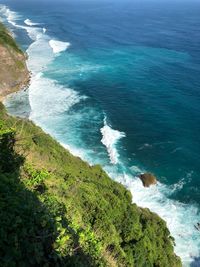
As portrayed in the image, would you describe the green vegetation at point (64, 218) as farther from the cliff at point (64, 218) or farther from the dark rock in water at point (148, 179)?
the dark rock in water at point (148, 179)

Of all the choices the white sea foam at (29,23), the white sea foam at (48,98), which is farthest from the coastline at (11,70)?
the white sea foam at (29,23)

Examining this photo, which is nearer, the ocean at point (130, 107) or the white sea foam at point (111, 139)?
the ocean at point (130, 107)

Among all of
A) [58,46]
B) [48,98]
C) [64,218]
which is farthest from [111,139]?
[58,46]

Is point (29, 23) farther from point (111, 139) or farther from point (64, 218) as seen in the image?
point (64, 218)

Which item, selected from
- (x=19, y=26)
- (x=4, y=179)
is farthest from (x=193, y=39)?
(x=4, y=179)

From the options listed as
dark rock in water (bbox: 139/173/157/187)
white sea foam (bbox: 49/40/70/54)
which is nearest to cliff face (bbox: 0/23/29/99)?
white sea foam (bbox: 49/40/70/54)

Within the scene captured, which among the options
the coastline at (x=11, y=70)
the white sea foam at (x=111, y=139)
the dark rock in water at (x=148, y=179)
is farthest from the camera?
the coastline at (x=11, y=70)

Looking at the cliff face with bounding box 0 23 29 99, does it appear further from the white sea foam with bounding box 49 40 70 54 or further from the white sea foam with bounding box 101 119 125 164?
the white sea foam with bounding box 49 40 70 54
